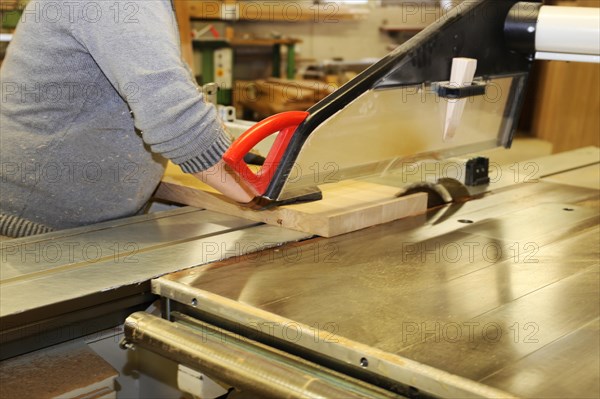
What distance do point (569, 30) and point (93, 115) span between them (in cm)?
93

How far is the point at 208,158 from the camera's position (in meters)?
1.29

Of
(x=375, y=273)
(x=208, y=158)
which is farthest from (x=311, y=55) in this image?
(x=375, y=273)

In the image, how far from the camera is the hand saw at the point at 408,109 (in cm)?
130

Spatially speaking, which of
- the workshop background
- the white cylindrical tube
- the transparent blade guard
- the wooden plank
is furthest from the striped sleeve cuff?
the workshop background

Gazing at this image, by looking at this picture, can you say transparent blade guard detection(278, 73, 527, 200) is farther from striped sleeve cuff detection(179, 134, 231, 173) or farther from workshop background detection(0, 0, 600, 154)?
workshop background detection(0, 0, 600, 154)

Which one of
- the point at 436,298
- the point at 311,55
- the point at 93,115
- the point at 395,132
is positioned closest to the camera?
the point at 436,298

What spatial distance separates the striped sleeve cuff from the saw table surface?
7.3 inches

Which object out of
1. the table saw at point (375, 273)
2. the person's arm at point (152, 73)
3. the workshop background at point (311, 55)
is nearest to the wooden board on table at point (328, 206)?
the table saw at point (375, 273)

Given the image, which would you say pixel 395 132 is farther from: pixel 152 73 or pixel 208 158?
pixel 152 73

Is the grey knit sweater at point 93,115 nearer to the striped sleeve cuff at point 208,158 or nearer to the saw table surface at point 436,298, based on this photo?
the striped sleeve cuff at point 208,158

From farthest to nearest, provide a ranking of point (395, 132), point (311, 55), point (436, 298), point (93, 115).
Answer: point (311, 55) → point (395, 132) → point (93, 115) → point (436, 298)

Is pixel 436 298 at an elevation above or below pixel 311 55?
below

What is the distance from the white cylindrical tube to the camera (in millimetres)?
1415

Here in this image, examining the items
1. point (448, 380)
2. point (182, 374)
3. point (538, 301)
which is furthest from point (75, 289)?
point (538, 301)
